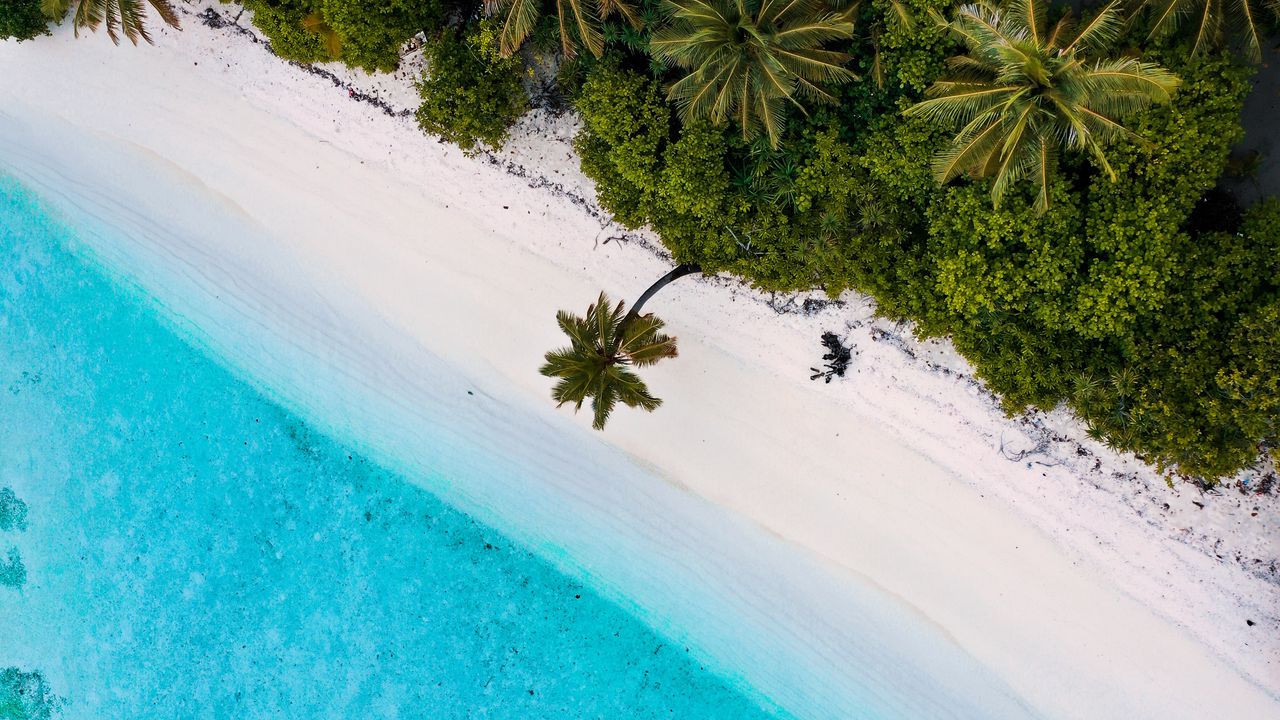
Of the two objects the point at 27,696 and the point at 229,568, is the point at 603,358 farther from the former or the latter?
the point at 27,696

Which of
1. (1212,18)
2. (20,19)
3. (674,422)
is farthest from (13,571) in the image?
(1212,18)

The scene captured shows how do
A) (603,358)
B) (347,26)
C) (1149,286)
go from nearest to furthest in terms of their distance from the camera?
(1149,286) → (603,358) → (347,26)

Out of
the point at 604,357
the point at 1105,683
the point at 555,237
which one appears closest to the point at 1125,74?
the point at 604,357

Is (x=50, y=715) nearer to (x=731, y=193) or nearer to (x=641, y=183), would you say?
(x=641, y=183)

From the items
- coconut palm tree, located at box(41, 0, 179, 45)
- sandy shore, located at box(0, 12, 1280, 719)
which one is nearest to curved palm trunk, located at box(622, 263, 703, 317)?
sandy shore, located at box(0, 12, 1280, 719)

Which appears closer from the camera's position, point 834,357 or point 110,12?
point 110,12

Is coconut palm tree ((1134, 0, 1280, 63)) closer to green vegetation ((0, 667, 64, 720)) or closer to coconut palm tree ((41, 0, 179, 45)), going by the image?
coconut palm tree ((41, 0, 179, 45))
